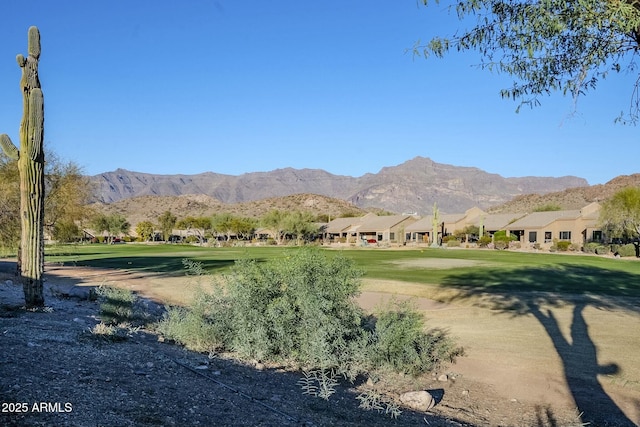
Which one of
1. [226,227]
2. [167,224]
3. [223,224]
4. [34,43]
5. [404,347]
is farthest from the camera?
[167,224]

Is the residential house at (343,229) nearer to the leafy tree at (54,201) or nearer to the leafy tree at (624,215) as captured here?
the leafy tree at (624,215)

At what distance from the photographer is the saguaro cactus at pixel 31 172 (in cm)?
1232

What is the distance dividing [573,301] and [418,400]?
13106 mm

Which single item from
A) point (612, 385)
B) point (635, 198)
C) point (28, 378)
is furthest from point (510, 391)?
point (635, 198)

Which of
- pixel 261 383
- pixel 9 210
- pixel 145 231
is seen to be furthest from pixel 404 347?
pixel 145 231

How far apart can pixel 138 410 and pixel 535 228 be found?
7949 cm

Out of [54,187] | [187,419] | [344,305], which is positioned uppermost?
[54,187]

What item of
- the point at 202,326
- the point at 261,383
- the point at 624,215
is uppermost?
the point at 624,215

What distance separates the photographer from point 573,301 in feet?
61.7

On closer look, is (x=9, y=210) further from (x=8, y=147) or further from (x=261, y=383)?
A: (x=261, y=383)

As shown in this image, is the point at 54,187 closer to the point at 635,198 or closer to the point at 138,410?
the point at 138,410

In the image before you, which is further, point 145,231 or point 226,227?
point 145,231

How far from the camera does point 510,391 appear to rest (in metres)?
9.20

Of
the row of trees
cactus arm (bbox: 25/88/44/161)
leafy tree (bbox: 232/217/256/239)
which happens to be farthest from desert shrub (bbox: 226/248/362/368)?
leafy tree (bbox: 232/217/256/239)
